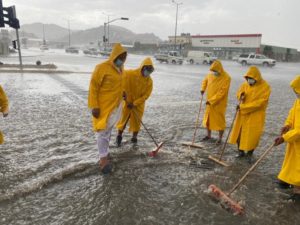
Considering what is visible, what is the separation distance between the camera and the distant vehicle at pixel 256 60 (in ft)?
122

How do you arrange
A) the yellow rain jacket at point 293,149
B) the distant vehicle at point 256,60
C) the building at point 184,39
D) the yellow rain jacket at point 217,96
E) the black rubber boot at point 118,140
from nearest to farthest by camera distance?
the yellow rain jacket at point 293,149
the black rubber boot at point 118,140
the yellow rain jacket at point 217,96
the distant vehicle at point 256,60
the building at point 184,39

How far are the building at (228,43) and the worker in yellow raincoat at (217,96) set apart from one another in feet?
172

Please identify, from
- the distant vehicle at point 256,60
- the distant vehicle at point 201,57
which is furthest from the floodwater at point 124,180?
the distant vehicle at point 201,57

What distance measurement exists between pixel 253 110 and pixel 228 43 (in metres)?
58.3

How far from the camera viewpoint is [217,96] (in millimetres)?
6078

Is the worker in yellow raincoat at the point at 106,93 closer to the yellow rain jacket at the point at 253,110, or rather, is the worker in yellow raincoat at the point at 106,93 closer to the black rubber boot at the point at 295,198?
the yellow rain jacket at the point at 253,110

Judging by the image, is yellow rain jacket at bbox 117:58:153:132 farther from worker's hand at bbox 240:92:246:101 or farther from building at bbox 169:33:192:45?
building at bbox 169:33:192:45

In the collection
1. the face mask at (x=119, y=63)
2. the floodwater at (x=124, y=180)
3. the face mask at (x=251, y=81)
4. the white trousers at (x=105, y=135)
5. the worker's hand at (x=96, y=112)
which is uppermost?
the face mask at (x=119, y=63)

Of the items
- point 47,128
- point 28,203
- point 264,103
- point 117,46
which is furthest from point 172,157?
point 47,128

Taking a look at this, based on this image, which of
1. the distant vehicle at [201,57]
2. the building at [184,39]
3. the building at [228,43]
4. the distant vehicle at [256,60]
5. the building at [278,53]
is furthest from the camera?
the building at [184,39]

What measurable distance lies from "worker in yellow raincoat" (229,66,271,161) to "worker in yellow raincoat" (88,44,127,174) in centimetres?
226

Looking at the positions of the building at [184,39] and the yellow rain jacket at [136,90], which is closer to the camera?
the yellow rain jacket at [136,90]

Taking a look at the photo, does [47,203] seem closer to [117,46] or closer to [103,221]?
[103,221]

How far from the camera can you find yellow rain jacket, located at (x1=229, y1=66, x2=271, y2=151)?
5.18 meters
